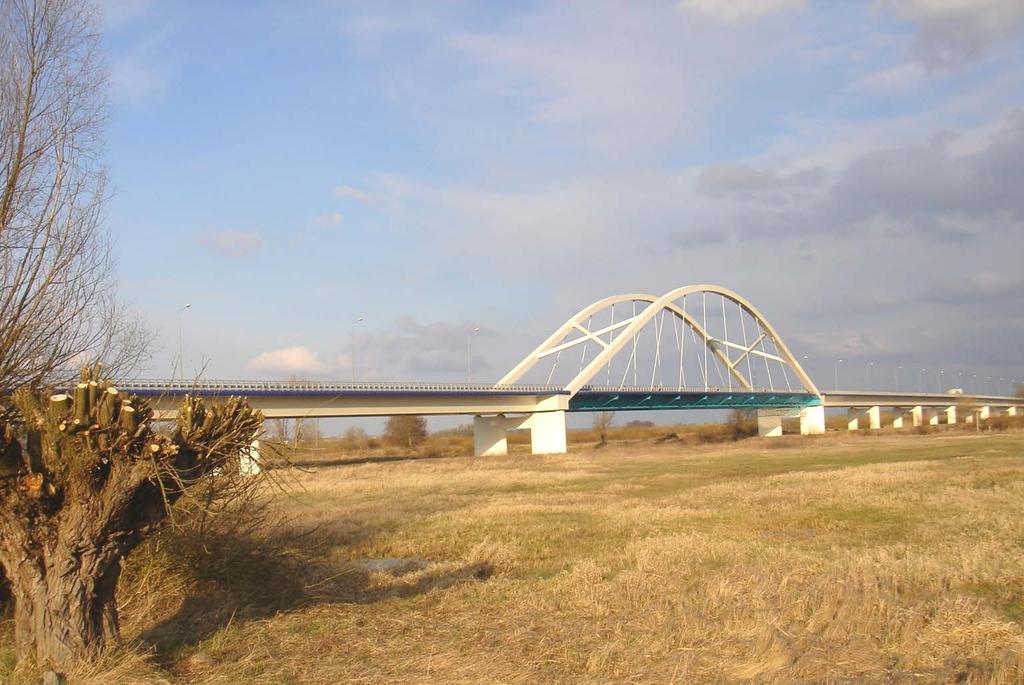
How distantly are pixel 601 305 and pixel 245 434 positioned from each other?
9081cm

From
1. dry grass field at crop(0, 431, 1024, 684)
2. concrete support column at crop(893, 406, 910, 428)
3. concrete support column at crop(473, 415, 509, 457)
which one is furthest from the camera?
concrete support column at crop(893, 406, 910, 428)

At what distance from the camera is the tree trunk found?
8086mm

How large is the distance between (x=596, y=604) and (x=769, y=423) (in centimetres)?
12218

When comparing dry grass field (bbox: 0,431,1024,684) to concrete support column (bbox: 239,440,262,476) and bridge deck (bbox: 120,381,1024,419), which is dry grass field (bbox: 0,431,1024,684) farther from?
bridge deck (bbox: 120,381,1024,419)

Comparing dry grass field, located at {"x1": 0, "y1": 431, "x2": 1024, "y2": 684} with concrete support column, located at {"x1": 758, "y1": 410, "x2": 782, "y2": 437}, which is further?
concrete support column, located at {"x1": 758, "y1": 410, "x2": 782, "y2": 437}

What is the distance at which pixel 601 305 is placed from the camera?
98.7m

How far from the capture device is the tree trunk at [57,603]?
809 centimetres

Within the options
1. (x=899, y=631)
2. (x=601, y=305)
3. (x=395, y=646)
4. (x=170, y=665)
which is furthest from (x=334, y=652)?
(x=601, y=305)

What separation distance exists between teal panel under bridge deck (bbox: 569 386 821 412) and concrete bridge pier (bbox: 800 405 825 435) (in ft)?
3.93

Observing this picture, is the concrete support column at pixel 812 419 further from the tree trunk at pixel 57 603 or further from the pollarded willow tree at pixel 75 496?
the tree trunk at pixel 57 603

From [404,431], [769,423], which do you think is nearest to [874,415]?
[769,423]

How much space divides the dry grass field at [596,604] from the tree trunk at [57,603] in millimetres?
286

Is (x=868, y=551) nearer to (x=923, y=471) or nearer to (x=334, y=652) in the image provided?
(x=334, y=652)

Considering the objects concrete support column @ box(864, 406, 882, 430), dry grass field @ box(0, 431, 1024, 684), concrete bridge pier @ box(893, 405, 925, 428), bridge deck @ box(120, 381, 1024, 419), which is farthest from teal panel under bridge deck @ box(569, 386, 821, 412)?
dry grass field @ box(0, 431, 1024, 684)
